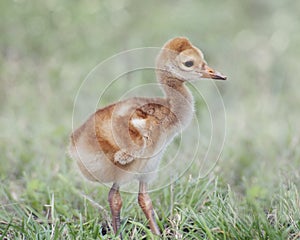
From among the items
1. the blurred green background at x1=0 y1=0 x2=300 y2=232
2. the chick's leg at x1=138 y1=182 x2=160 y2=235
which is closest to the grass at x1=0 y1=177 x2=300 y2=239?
the chick's leg at x1=138 y1=182 x2=160 y2=235

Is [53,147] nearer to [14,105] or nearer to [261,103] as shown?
[14,105]

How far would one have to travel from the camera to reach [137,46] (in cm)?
704

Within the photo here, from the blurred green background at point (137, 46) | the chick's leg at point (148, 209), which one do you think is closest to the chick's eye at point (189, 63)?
the chick's leg at point (148, 209)

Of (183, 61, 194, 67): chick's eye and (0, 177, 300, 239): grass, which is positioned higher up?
(183, 61, 194, 67): chick's eye

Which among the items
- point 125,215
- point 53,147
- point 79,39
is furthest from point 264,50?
point 125,215

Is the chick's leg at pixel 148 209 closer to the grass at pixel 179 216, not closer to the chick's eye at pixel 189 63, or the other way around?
the grass at pixel 179 216

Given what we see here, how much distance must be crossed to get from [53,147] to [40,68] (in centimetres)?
206

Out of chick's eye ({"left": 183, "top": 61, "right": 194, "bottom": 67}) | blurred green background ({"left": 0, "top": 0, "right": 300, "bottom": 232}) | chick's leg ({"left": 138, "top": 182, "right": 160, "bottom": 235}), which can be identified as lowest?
blurred green background ({"left": 0, "top": 0, "right": 300, "bottom": 232})

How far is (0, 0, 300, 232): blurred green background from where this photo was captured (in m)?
4.25

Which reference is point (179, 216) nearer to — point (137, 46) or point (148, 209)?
point (148, 209)


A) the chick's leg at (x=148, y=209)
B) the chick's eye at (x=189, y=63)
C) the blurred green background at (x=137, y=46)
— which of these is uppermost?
the chick's eye at (x=189, y=63)

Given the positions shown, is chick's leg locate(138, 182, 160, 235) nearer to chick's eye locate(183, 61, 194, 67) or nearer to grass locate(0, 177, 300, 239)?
grass locate(0, 177, 300, 239)

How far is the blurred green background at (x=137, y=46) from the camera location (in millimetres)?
4246

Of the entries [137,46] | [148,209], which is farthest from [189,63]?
[137,46]
